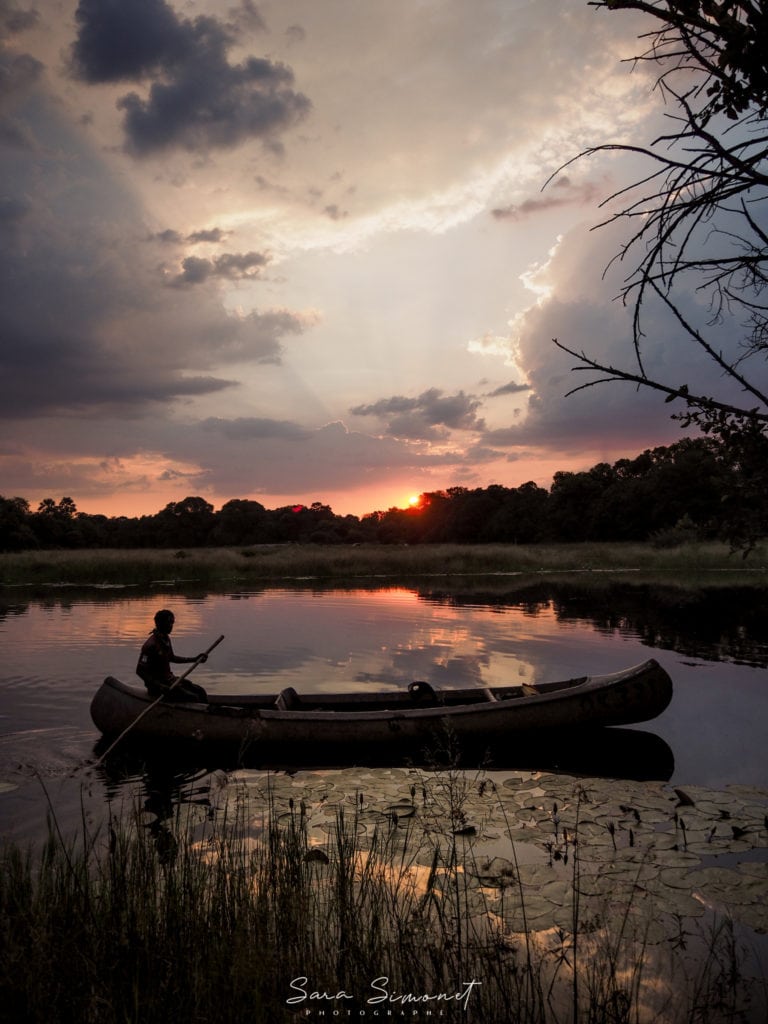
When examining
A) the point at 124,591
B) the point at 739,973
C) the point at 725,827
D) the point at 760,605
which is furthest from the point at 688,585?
the point at 739,973

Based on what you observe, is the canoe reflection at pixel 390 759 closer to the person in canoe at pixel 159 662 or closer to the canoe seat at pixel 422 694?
the person in canoe at pixel 159 662

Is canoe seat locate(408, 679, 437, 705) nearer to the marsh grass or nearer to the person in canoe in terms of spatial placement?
the person in canoe

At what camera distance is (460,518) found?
110938mm

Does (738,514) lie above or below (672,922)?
above

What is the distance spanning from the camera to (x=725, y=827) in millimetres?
7480

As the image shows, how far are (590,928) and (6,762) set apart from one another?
28.6 ft

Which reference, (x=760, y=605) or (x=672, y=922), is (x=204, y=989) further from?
(x=760, y=605)

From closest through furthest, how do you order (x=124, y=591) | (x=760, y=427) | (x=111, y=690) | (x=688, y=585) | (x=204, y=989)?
(x=204, y=989) → (x=760, y=427) → (x=111, y=690) → (x=124, y=591) → (x=688, y=585)

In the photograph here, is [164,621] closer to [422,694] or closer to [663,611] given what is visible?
[422,694]

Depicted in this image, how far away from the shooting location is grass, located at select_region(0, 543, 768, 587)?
147 ft

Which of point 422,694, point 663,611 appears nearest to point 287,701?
point 422,694

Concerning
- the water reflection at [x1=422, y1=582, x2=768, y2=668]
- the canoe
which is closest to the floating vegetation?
the canoe

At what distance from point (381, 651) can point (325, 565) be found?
1222 inches

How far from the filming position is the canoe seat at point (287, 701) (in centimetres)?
1125
